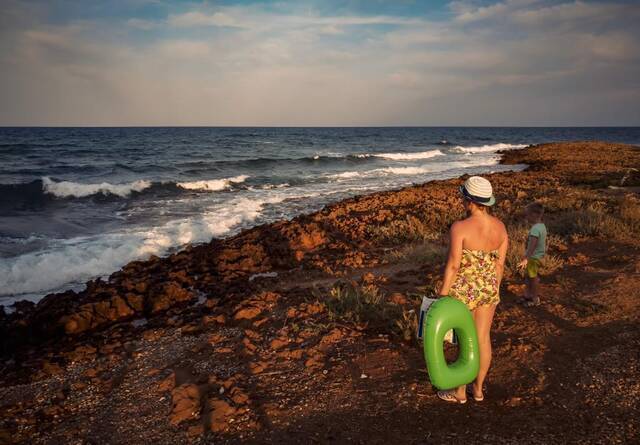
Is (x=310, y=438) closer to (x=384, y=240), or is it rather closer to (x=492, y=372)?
(x=492, y=372)

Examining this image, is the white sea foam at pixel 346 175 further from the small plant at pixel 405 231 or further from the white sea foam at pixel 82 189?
the small plant at pixel 405 231

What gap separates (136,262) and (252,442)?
20.9 ft

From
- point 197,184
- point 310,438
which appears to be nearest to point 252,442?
point 310,438

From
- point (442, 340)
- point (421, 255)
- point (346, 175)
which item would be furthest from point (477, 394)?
point (346, 175)

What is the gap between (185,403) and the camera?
149 inches

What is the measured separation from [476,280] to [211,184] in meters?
19.9

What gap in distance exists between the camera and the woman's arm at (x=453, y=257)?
3.22 metres

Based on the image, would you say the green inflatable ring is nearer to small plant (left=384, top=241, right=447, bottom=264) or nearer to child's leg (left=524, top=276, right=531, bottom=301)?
child's leg (left=524, top=276, right=531, bottom=301)

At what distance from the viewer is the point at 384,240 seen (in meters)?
9.81

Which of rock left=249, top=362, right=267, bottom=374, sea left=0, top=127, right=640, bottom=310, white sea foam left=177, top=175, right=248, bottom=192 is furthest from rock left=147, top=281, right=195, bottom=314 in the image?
white sea foam left=177, top=175, right=248, bottom=192

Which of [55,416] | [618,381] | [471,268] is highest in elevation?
[471,268]

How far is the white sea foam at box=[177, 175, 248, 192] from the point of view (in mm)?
21188

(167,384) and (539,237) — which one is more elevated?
(539,237)

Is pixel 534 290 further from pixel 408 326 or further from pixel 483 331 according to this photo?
pixel 483 331
